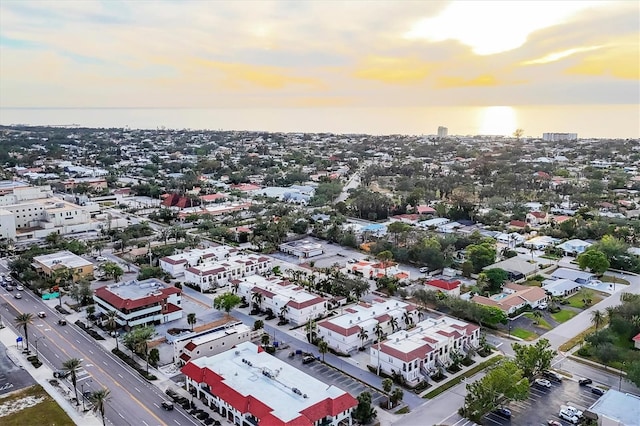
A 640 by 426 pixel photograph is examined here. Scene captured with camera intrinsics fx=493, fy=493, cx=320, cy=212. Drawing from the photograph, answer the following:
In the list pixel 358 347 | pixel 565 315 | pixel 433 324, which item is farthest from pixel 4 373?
pixel 565 315

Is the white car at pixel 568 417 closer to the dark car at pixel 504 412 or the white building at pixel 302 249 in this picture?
the dark car at pixel 504 412

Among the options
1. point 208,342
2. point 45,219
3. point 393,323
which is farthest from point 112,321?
point 45,219

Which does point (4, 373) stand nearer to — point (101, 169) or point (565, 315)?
point (565, 315)

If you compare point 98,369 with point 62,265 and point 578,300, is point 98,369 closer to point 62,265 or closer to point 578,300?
point 62,265

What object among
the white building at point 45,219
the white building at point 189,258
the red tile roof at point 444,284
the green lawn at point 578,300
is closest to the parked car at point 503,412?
the red tile roof at point 444,284

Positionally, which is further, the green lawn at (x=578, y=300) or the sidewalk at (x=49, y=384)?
the green lawn at (x=578, y=300)

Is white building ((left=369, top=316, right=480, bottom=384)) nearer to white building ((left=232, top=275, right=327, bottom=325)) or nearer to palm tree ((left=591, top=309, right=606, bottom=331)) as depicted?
white building ((left=232, top=275, right=327, bottom=325))

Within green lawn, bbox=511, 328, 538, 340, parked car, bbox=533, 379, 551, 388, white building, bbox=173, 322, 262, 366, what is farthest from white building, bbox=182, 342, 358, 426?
green lawn, bbox=511, 328, 538, 340
